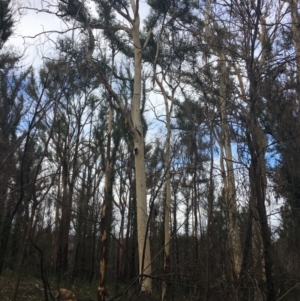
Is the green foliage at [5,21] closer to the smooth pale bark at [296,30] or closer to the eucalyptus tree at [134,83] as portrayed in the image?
the eucalyptus tree at [134,83]

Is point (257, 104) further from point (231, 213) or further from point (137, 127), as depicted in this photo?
point (137, 127)

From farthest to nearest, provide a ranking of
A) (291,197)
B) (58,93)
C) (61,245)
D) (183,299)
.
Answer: (61,245), (291,197), (183,299), (58,93)

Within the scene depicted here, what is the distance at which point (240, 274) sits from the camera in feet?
18.8

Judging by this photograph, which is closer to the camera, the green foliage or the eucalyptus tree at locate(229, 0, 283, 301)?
the eucalyptus tree at locate(229, 0, 283, 301)

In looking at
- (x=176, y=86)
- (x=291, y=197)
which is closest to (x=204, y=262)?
(x=291, y=197)

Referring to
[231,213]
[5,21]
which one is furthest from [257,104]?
[5,21]

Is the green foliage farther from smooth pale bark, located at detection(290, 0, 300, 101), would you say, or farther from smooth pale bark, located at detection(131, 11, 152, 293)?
smooth pale bark, located at detection(290, 0, 300, 101)

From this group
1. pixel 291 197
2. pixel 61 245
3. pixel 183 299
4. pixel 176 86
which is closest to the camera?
pixel 183 299

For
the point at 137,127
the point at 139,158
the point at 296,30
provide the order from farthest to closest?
the point at 137,127
the point at 139,158
the point at 296,30

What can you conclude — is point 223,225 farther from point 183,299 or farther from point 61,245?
point 61,245

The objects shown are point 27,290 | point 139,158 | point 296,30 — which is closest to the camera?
point 296,30

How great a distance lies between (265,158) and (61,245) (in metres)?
16.4

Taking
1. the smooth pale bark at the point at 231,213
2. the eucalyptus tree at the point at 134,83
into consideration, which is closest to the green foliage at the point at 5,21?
the eucalyptus tree at the point at 134,83

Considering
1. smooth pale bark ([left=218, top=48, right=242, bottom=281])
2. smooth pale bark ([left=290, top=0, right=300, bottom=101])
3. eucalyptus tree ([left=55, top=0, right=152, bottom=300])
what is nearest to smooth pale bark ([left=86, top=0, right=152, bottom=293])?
eucalyptus tree ([left=55, top=0, right=152, bottom=300])
